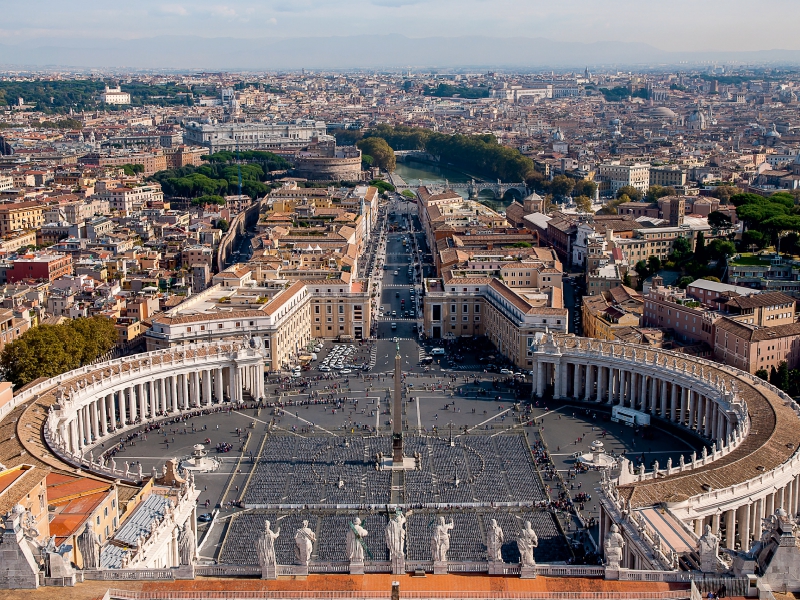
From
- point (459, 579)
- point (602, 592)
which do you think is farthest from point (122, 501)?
point (602, 592)

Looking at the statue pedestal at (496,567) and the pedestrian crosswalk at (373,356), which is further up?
the statue pedestal at (496,567)

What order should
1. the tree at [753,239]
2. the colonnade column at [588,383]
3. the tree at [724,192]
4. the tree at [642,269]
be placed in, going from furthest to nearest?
1. the tree at [724,192]
2. the tree at [642,269]
3. the tree at [753,239]
4. the colonnade column at [588,383]

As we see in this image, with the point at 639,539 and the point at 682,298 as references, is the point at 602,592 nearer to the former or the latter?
the point at 639,539

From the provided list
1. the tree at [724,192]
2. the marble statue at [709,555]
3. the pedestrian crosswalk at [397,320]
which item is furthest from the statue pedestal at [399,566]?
the tree at [724,192]

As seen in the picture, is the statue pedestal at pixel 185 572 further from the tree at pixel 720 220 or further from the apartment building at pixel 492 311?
the tree at pixel 720 220

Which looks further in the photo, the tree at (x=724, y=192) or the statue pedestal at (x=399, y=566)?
the tree at (x=724, y=192)

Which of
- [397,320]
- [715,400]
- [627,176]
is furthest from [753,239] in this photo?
[627,176]

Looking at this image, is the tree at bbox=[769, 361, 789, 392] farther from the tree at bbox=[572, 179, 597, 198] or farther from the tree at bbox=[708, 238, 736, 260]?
the tree at bbox=[572, 179, 597, 198]
